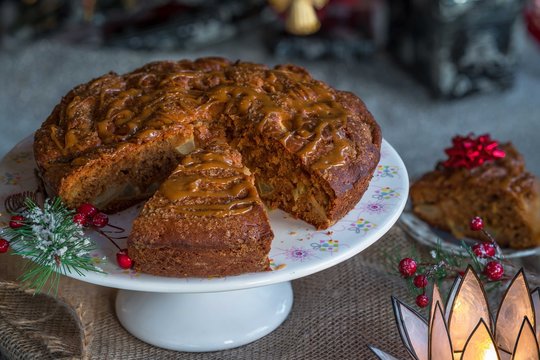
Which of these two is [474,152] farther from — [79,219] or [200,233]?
[79,219]

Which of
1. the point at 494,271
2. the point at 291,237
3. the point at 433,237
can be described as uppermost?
the point at 291,237

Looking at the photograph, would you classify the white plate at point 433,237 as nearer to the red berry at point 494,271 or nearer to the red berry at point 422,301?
the red berry at point 494,271

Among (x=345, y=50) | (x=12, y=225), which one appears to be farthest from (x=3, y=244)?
(x=345, y=50)

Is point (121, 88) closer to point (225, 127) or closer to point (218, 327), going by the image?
point (225, 127)

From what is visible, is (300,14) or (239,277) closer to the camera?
(239,277)

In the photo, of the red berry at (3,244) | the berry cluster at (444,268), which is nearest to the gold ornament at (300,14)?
the berry cluster at (444,268)

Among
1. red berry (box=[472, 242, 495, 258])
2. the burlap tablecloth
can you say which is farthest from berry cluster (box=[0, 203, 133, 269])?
red berry (box=[472, 242, 495, 258])

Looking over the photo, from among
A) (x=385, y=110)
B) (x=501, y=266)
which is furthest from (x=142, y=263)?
(x=385, y=110)
